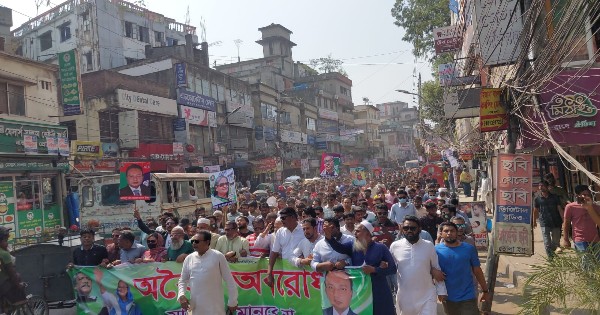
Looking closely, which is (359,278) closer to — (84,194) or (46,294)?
(46,294)

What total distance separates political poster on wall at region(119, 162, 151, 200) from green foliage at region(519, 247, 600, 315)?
9.09 metres

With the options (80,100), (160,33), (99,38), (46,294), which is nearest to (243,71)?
(160,33)

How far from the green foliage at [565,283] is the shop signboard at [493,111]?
346cm

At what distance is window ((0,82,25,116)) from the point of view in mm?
20188

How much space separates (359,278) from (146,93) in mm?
26680

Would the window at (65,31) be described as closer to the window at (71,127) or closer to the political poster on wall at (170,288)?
the window at (71,127)

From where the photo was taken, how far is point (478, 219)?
421 inches

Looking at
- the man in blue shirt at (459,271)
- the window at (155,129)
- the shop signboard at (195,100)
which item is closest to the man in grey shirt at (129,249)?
the man in blue shirt at (459,271)

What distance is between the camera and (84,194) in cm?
1435

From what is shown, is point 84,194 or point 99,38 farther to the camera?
point 99,38

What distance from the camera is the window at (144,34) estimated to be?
41500 mm

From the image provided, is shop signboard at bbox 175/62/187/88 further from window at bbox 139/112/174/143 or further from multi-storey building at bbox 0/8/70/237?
multi-storey building at bbox 0/8/70/237

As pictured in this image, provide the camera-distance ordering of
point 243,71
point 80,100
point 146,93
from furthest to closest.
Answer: point 243,71 → point 146,93 → point 80,100

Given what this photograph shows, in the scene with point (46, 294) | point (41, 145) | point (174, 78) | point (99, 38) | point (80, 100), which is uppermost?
point (99, 38)
